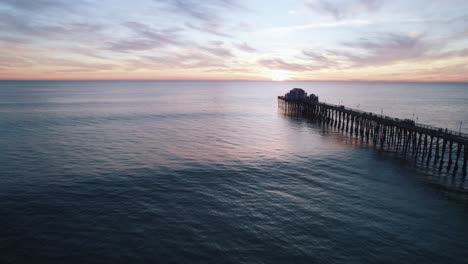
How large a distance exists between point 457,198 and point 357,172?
1150 centimetres

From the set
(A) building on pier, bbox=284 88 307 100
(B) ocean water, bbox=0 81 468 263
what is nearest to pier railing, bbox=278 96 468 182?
(B) ocean water, bbox=0 81 468 263

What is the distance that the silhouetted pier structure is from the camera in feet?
143

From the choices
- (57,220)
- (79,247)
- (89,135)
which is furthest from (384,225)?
(89,135)

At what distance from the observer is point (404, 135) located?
54250mm

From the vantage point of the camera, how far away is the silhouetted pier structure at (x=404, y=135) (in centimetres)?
4344

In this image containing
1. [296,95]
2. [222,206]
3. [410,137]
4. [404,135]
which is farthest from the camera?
[296,95]

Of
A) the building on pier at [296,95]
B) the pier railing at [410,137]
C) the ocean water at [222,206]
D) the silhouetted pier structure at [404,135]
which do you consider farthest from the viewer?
the building on pier at [296,95]

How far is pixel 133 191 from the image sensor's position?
3350cm

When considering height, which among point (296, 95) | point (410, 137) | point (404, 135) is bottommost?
point (410, 137)

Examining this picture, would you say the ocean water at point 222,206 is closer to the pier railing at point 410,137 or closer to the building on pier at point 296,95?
the pier railing at point 410,137

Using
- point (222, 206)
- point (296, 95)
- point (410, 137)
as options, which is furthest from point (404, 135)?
point (296, 95)

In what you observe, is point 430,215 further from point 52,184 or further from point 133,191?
point 52,184

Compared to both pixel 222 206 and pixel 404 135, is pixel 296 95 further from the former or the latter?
pixel 222 206

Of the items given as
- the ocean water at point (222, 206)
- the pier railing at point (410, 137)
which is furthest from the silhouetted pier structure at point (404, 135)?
the ocean water at point (222, 206)
